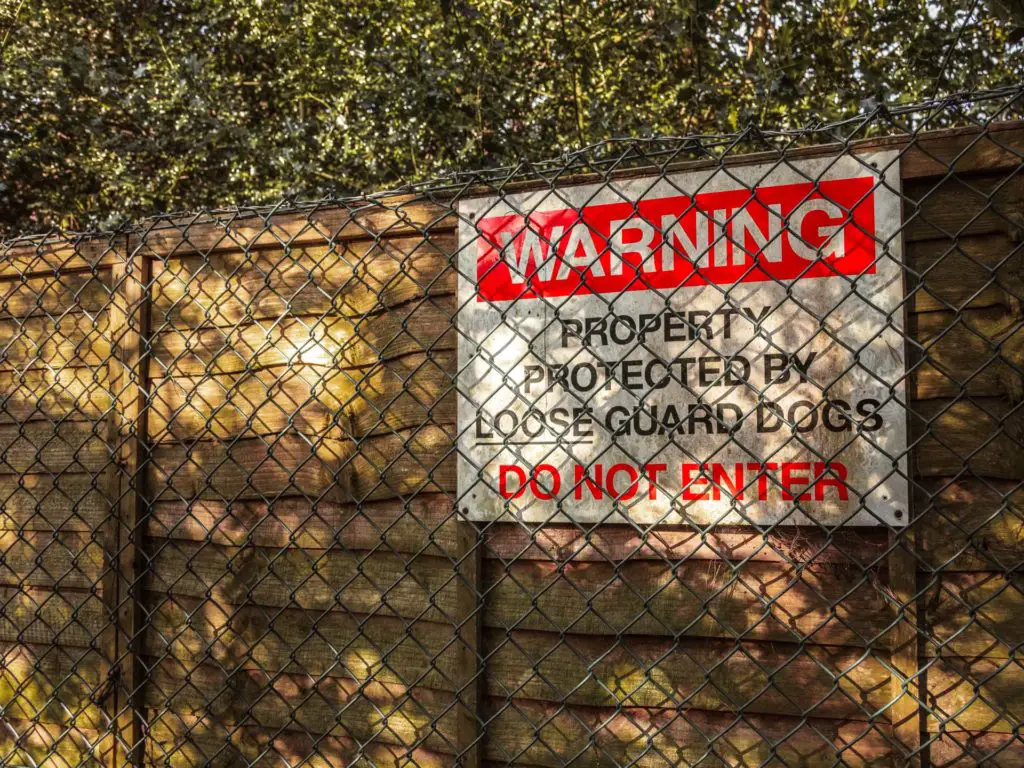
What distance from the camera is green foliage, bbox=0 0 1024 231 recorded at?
540cm

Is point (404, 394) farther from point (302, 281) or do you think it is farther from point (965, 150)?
point (965, 150)

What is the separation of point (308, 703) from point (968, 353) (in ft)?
6.48

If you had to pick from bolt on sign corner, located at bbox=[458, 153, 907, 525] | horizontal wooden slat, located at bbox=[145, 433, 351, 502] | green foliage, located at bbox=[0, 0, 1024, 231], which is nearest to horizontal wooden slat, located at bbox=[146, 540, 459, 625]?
horizontal wooden slat, located at bbox=[145, 433, 351, 502]

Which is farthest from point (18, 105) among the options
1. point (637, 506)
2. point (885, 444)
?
point (885, 444)

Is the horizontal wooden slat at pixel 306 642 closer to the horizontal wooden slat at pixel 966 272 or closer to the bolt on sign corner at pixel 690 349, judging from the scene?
the bolt on sign corner at pixel 690 349

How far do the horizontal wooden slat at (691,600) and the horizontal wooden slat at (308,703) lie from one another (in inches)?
13.2

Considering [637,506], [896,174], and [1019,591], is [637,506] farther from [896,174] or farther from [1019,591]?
[896,174]

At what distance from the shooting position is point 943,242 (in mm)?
1893

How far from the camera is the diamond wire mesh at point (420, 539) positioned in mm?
1846

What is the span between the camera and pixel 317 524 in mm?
2379

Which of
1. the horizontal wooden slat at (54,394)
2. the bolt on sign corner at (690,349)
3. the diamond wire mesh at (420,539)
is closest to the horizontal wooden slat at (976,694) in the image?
the diamond wire mesh at (420,539)

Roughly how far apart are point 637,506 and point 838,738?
70 centimetres

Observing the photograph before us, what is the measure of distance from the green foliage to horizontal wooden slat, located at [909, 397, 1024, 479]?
3.81 meters

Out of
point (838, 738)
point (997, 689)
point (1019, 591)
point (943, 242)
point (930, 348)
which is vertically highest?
point (943, 242)
